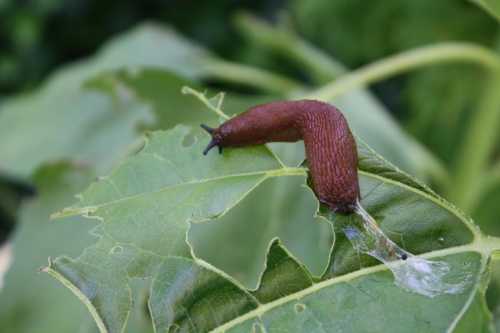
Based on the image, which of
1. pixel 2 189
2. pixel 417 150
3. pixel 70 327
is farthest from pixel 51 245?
pixel 2 189

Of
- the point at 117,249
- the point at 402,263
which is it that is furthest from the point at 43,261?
the point at 402,263

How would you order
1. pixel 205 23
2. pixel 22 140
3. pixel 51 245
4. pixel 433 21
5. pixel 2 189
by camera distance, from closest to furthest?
pixel 51 245 → pixel 22 140 → pixel 433 21 → pixel 205 23 → pixel 2 189

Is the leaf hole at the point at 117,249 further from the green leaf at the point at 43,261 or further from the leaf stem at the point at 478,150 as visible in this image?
the leaf stem at the point at 478,150

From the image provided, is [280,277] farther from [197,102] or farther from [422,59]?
[422,59]

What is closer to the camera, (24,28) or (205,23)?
(24,28)

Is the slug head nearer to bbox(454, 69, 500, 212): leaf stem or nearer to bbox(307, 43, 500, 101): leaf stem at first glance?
bbox(307, 43, 500, 101): leaf stem

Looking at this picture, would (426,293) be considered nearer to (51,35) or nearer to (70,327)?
(70,327)
